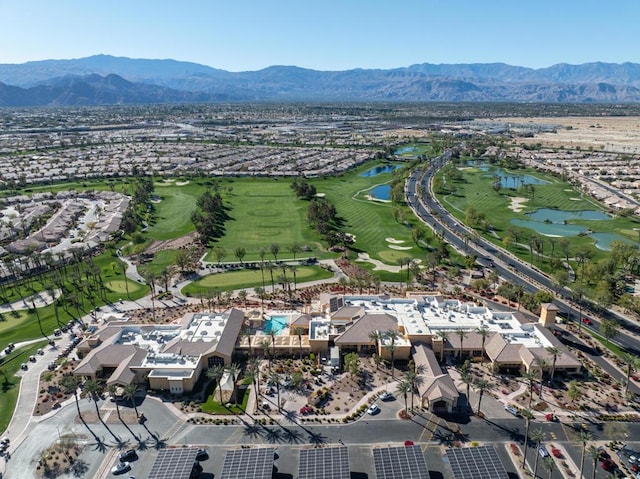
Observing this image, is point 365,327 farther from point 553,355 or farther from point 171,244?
point 171,244

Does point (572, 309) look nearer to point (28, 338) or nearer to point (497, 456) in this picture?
point (497, 456)

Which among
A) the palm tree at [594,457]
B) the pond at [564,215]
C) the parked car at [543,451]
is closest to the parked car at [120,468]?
the parked car at [543,451]

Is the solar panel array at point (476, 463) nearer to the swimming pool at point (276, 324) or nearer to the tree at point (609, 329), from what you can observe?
the tree at point (609, 329)

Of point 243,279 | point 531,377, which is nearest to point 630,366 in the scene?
point 531,377

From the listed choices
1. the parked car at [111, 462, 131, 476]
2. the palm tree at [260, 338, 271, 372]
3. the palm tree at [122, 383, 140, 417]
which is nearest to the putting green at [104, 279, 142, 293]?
the palm tree at [260, 338, 271, 372]

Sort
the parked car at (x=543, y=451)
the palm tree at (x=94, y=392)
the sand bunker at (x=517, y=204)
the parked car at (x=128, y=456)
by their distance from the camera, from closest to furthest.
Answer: the parked car at (x=543, y=451), the parked car at (x=128, y=456), the palm tree at (x=94, y=392), the sand bunker at (x=517, y=204)

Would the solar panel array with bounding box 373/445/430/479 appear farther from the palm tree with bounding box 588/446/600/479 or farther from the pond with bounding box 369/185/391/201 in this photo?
the pond with bounding box 369/185/391/201
